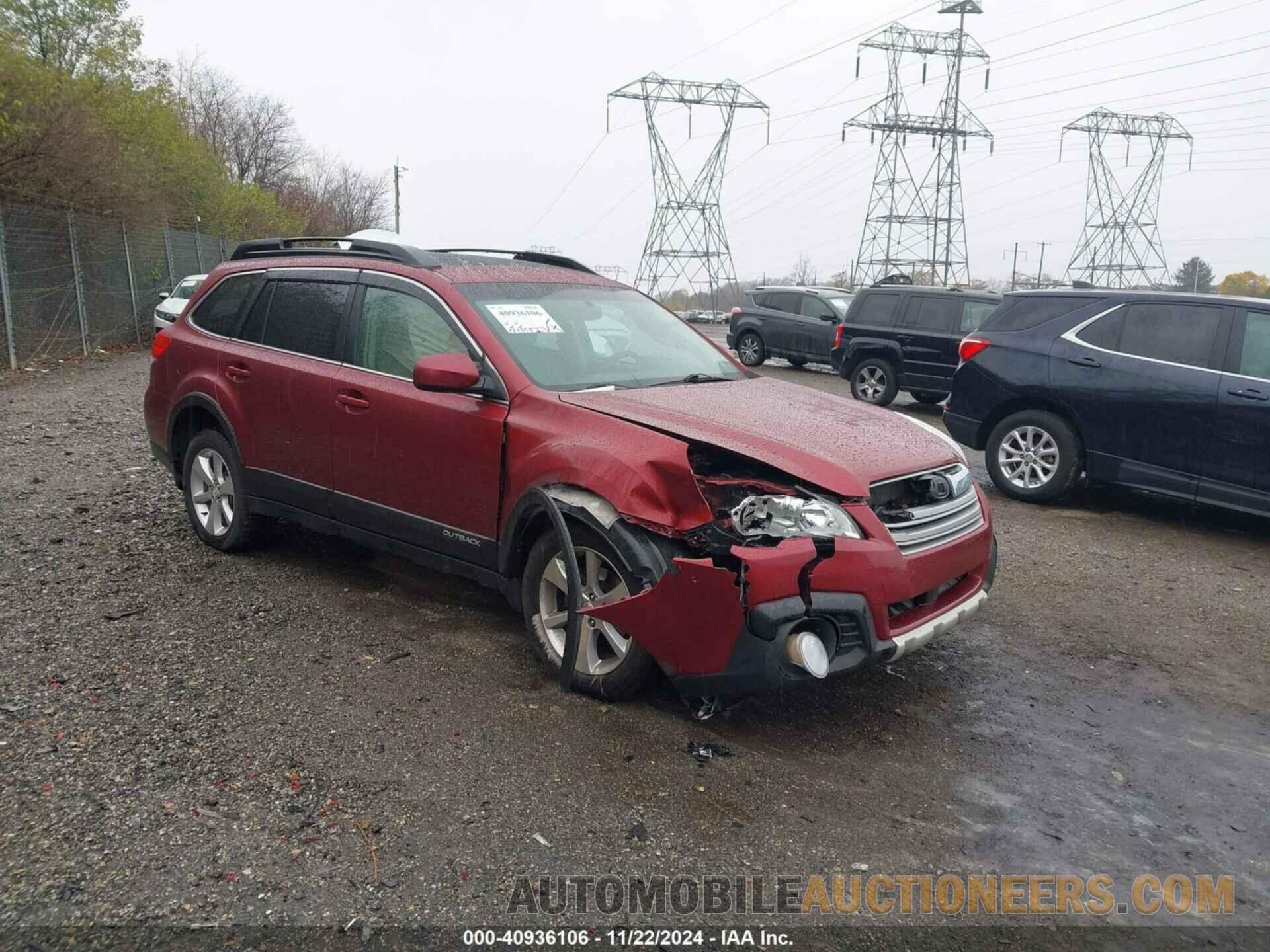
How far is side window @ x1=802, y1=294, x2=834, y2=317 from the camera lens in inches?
786

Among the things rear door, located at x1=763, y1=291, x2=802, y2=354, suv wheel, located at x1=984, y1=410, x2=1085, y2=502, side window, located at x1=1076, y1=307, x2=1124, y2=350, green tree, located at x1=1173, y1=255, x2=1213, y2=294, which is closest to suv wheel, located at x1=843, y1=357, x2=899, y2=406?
rear door, located at x1=763, y1=291, x2=802, y2=354

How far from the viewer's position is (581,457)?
12.4ft

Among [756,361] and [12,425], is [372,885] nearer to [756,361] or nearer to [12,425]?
[12,425]

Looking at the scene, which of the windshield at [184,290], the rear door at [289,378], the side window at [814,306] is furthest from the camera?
the side window at [814,306]

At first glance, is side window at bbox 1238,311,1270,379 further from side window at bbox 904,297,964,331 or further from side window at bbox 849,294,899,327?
side window at bbox 849,294,899,327

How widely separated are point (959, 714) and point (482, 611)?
2.34m

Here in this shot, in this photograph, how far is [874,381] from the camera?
50.3ft

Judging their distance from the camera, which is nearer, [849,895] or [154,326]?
[849,895]

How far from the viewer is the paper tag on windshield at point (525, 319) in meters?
4.44

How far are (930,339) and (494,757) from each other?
12.8 m

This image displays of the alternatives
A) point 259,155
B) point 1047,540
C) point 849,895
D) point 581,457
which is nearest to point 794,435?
point 581,457

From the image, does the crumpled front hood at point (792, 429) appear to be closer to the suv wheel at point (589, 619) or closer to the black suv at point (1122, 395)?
the suv wheel at point (589, 619)

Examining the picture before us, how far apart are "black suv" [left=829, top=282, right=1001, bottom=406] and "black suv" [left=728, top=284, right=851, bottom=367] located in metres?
3.74

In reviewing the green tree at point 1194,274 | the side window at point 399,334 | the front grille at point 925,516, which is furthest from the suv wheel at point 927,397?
the green tree at point 1194,274
